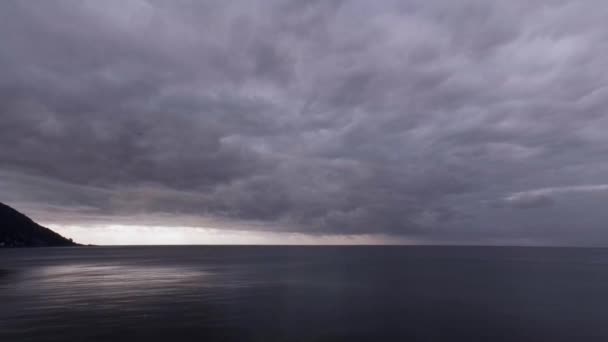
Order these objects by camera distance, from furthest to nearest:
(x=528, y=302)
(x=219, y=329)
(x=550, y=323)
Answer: (x=528, y=302)
(x=550, y=323)
(x=219, y=329)

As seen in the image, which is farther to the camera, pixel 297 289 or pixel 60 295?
pixel 297 289

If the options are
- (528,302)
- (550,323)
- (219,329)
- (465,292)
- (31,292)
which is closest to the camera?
(219,329)

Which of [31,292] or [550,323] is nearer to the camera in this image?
[550,323]

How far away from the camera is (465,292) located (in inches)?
2827

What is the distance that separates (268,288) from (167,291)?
19.1 meters

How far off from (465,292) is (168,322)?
54.6 metres

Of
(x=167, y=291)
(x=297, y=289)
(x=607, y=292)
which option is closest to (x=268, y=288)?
(x=297, y=289)

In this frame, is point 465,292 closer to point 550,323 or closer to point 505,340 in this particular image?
point 550,323

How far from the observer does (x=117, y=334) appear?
37406mm

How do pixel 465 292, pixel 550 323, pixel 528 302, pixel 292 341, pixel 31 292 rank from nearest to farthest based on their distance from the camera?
1. pixel 292 341
2. pixel 550 323
3. pixel 528 302
4. pixel 31 292
5. pixel 465 292

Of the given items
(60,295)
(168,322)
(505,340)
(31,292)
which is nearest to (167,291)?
(60,295)

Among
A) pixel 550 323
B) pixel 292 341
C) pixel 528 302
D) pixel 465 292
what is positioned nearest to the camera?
pixel 292 341

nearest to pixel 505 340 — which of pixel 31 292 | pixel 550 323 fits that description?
pixel 550 323

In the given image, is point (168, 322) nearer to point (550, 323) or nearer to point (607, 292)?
point (550, 323)
